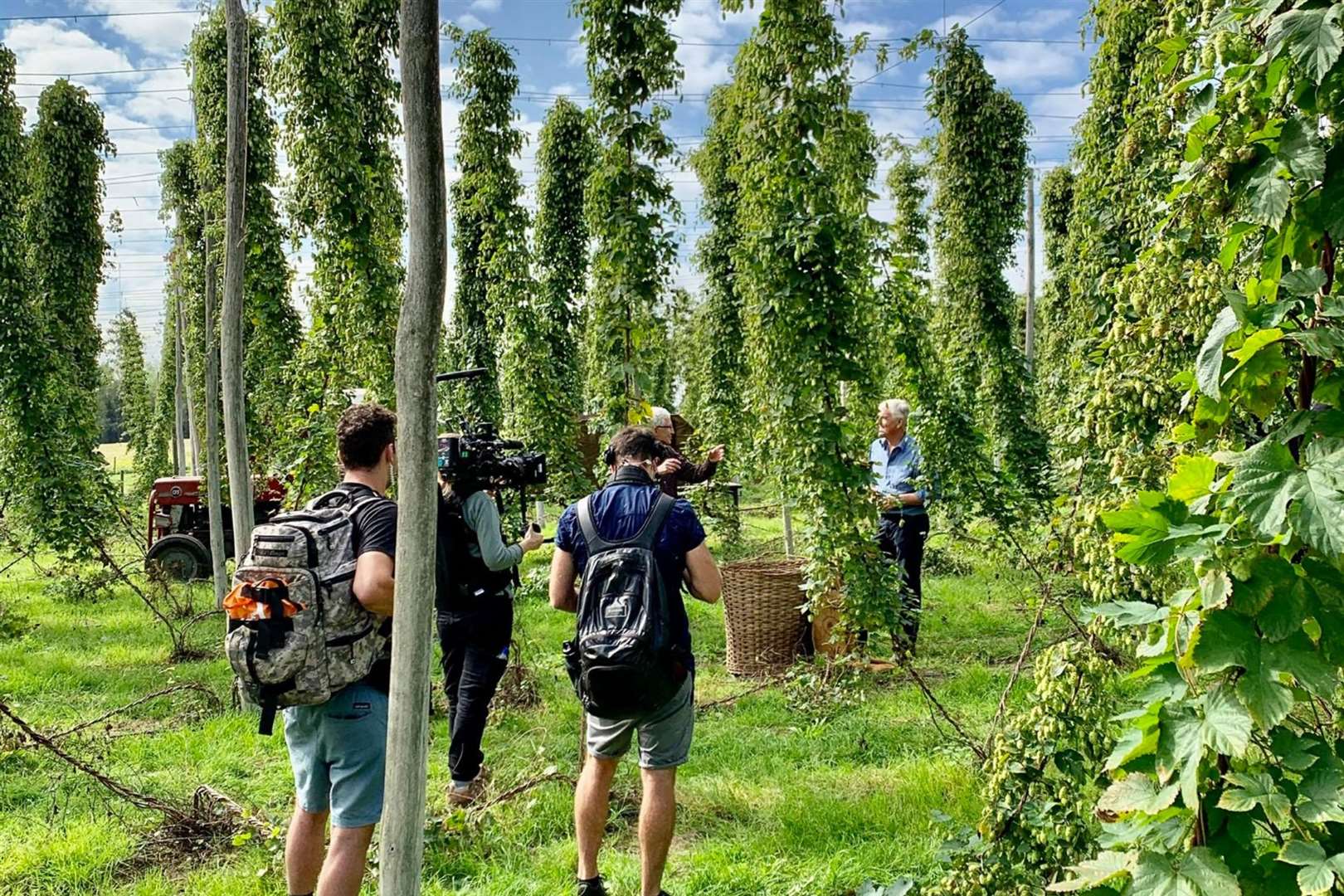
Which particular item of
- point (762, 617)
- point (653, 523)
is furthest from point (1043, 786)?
point (762, 617)

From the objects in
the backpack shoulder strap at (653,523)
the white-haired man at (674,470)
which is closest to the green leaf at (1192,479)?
the backpack shoulder strap at (653,523)

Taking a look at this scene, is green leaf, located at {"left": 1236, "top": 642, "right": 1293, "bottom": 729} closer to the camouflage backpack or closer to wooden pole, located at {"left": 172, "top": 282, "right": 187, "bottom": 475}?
the camouflage backpack

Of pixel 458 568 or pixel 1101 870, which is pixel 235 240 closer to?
pixel 458 568

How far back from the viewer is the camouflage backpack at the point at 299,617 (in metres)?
2.80

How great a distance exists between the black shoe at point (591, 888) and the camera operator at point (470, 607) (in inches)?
42.3

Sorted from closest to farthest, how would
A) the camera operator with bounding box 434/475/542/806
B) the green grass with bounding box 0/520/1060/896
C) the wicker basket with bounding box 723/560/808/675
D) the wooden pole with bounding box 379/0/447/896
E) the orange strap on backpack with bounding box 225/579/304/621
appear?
the wooden pole with bounding box 379/0/447/896 → the orange strap on backpack with bounding box 225/579/304/621 → the green grass with bounding box 0/520/1060/896 → the camera operator with bounding box 434/475/542/806 → the wicker basket with bounding box 723/560/808/675

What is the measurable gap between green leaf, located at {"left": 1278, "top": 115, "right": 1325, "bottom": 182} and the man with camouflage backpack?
246cm

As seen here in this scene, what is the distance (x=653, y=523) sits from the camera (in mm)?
3420

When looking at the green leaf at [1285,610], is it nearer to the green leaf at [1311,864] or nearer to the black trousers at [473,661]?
the green leaf at [1311,864]

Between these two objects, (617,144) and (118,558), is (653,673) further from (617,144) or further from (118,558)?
(118,558)

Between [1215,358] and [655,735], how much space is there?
2.46 meters

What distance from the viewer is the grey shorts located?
3.43m

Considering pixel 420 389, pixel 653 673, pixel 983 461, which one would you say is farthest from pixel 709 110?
pixel 420 389

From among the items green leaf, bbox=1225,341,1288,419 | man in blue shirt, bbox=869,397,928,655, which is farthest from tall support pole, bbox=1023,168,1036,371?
green leaf, bbox=1225,341,1288,419
